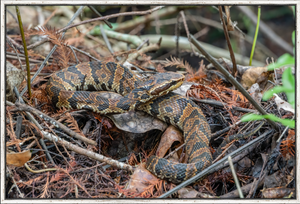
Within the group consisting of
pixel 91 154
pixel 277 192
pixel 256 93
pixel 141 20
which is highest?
pixel 141 20

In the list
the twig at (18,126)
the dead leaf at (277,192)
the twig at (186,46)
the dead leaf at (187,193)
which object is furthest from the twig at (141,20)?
the dead leaf at (277,192)

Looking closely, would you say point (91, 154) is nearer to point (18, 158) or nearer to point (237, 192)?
point (18, 158)

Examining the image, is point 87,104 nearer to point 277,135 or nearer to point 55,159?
point 55,159

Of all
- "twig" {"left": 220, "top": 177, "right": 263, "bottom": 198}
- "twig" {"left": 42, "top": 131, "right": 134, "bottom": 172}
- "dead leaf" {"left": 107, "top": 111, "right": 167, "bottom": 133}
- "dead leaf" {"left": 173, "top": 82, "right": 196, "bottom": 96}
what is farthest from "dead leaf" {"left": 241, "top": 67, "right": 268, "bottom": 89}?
"twig" {"left": 42, "top": 131, "right": 134, "bottom": 172}

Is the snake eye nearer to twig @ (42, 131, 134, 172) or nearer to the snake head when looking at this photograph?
the snake head

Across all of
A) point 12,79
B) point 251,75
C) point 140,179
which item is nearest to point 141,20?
point 251,75

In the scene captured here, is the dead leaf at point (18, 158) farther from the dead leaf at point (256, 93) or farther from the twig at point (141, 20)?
the twig at point (141, 20)

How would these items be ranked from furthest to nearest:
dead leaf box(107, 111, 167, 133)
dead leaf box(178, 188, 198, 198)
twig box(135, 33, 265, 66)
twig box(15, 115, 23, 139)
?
1. twig box(135, 33, 265, 66)
2. dead leaf box(107, 111, 167, 133)
3. twig box(15, 115, 23, 139)
4. dead leaf box(178, 188, 198, 198)
